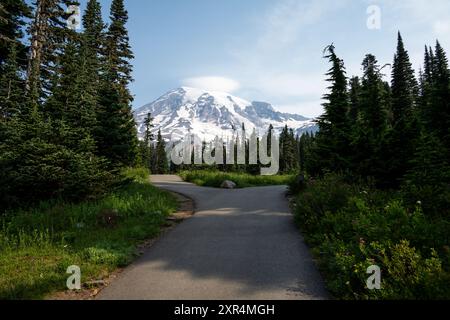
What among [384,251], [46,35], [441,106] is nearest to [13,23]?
[46,35]

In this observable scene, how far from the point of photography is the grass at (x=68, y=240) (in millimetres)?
6355

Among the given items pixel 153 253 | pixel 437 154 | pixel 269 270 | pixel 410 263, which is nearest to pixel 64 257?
pixel 153 253

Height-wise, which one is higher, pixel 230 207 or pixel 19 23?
pixel 19 23

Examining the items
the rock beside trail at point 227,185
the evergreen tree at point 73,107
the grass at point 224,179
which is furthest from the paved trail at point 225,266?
the grass at point 224,179

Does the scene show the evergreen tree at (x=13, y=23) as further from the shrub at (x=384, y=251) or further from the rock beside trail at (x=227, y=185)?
the shrub at (x=384, y=251)

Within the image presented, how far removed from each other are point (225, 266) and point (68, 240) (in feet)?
16.3

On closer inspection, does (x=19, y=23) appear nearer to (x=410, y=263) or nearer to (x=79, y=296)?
(x=79, y=296)

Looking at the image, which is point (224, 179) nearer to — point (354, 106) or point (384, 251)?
point (354, 106)

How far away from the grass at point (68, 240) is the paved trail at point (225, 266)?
788 mm

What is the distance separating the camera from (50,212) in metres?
11.5

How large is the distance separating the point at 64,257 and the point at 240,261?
13.8 feet
